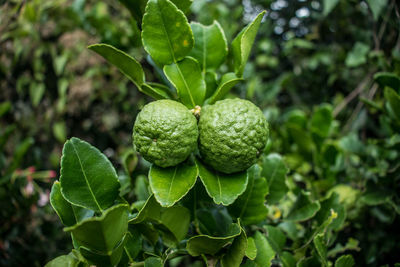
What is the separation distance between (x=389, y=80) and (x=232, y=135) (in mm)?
730

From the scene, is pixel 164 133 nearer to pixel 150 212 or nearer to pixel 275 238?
pixel 150 212

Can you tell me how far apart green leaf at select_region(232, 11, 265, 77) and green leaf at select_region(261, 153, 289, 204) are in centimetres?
34

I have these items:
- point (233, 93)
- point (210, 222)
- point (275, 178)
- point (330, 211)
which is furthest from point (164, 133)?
point (233, 93)

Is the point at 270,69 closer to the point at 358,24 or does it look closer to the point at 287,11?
the point at 287,11

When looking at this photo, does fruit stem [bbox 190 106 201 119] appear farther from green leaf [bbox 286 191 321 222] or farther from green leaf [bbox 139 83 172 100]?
green leaf [bbox 286 191 321 222]

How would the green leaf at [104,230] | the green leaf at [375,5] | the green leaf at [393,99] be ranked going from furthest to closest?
the green leaf at [375,5] < the green leaf at [393,99] < the green leaf at [104,230]

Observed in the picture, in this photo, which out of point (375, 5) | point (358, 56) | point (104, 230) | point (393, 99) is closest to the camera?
point (104, 230)

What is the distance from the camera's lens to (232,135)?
671 millimetres

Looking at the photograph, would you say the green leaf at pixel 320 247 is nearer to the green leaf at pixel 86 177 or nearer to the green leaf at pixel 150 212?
the green leaf at pixel 150 212

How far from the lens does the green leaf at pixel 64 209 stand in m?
0.68

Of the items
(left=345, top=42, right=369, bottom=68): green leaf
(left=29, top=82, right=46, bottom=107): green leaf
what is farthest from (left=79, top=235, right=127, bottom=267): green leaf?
(left=29, top=82, right=46, bottom=107): green leaf

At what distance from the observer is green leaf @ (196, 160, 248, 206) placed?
670 mm

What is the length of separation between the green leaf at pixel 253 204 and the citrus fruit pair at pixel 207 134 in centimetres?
14

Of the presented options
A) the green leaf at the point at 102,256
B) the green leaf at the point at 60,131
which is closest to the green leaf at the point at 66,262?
the green leaf at the point at 102,256
